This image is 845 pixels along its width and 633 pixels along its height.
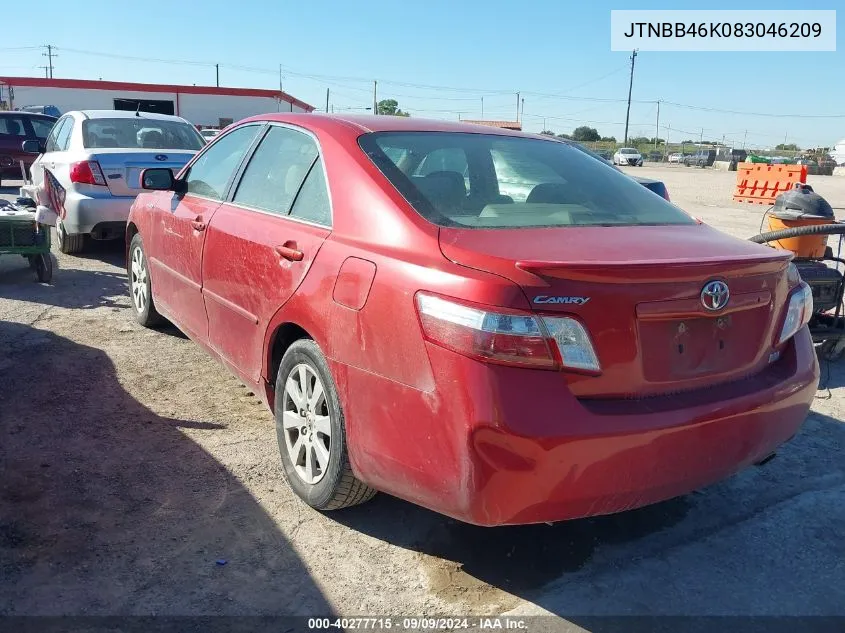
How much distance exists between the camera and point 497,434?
7.26 feet

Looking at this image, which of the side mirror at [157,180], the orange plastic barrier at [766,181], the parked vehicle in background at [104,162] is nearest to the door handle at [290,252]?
the side mirror at [157,180]

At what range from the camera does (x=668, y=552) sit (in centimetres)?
295

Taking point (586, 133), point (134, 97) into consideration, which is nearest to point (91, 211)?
point (134, 97)

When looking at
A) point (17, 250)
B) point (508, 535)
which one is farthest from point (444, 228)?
point (17, 250)

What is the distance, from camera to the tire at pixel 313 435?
2857 mm

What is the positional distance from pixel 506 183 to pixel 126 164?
221 inches

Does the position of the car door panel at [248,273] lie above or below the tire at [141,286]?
above

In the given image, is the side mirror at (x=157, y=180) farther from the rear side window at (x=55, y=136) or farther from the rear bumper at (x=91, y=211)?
the rear side window at (x=55, y=136)

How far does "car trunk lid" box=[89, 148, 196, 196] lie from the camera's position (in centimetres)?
766

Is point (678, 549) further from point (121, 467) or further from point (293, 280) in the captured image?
point (121, 467)

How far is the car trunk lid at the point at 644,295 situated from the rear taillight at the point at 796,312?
109 millimetres

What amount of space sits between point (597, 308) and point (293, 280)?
135 cm

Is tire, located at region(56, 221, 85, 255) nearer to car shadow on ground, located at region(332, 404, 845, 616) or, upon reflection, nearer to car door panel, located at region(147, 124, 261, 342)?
car door panel, located at region(147, 124, 261, 342)

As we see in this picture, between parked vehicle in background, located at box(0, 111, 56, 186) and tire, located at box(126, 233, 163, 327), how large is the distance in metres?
13.4
